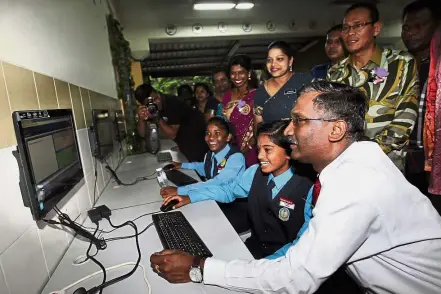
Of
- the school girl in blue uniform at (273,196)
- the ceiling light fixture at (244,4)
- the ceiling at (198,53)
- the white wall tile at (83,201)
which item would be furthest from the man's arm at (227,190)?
the ceiling at (198,53)

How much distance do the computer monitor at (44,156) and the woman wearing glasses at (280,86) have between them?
1.18m

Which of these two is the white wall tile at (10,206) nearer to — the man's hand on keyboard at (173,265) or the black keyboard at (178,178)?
the man's hand on keyboard at (173,265)

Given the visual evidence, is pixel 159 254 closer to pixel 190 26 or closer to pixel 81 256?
pixel 81 256

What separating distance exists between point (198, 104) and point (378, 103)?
10.2 feet

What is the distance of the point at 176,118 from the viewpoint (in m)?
2.86

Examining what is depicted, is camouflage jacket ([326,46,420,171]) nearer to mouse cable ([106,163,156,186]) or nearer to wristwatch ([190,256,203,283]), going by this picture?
wristwatch ([190,256,203,283])

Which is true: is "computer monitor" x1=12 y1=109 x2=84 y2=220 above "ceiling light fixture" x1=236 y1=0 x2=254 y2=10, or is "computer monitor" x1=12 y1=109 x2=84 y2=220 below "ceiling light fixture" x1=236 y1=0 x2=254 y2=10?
below

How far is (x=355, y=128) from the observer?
85cm

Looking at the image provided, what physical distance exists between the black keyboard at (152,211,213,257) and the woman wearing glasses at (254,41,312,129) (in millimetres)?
916

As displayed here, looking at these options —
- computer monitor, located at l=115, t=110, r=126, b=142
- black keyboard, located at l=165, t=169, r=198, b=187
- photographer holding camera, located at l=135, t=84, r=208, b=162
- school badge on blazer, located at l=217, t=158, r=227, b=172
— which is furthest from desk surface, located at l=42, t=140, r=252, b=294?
photographer holding camera, located at l=135, t=84, r=208, b=162

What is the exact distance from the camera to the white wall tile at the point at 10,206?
27.4 inches

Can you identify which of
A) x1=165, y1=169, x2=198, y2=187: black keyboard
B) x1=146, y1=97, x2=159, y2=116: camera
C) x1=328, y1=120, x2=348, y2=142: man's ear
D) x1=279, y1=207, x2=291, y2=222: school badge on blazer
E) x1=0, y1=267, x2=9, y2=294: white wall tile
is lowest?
x1=279, y1=207, x2=291, y2=222: school badge on blazer

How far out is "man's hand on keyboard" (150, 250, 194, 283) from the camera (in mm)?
803

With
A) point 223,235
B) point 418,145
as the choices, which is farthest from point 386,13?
point 223,235
